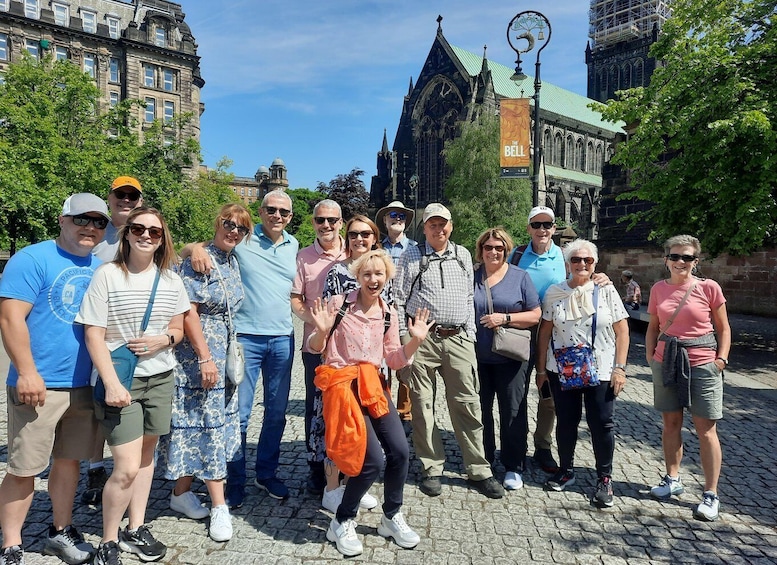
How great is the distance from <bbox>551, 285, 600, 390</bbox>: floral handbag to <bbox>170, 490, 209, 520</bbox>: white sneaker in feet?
8.89

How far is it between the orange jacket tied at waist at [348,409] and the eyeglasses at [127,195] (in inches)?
79.0

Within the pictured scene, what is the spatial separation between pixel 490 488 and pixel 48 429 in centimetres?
292

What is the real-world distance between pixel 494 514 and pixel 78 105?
23.1 m

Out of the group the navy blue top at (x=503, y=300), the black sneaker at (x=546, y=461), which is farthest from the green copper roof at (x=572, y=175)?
the navy blue top at (x=503, y=300)

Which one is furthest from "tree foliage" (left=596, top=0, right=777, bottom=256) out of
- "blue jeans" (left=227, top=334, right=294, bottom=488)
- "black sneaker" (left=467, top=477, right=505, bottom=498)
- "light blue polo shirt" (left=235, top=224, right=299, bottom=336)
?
"blue jeans" (left=227, top=334, right=294, bottom=488)

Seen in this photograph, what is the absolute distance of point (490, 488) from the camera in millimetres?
3875

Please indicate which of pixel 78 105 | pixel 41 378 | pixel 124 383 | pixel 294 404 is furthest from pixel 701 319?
pixel 78 105

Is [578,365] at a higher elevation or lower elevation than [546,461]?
higher

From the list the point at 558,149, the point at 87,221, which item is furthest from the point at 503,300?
the point at 558,149

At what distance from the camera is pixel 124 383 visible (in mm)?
2824

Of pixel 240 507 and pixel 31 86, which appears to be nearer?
pixel 240 507

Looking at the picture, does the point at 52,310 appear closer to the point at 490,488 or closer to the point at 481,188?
the point at 490,488

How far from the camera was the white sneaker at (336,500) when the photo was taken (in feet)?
11.9

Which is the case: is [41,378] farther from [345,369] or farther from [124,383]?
[345,369]
